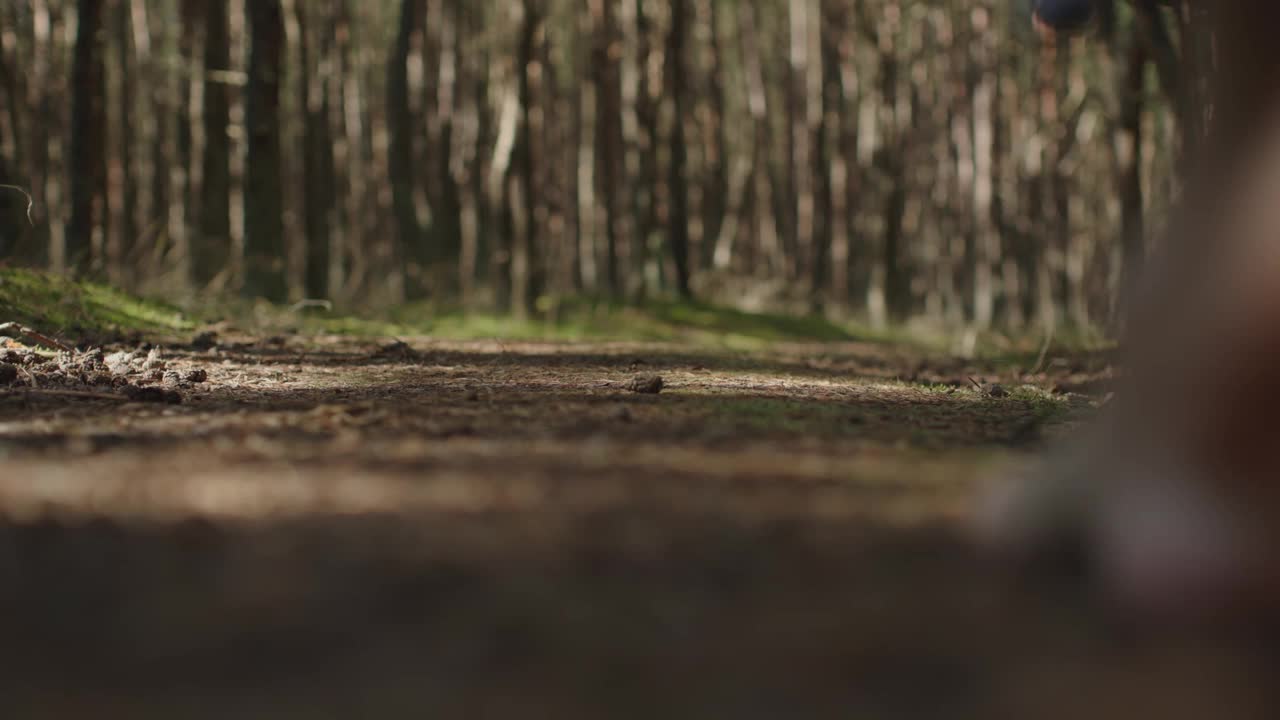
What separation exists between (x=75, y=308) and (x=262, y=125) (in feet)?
14.0

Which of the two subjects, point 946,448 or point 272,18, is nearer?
point 946,448

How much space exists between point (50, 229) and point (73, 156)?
1.50 meters

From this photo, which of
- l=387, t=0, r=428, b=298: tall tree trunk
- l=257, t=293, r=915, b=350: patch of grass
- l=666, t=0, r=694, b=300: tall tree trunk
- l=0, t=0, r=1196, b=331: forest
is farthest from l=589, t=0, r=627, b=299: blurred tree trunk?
l=387, t=0, r=428, b=298: tall tree trunk

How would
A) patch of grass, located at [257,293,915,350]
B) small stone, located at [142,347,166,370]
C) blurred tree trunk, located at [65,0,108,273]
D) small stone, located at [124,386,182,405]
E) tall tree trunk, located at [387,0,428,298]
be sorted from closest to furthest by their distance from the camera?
1. small stone, located at [124,386,182,405]
2. small stone, located at [142,347,166,370]
3. patch of grass, located at [257,293,915,350]
4. blurred tree trunk, located at [65,0,108,273]
5. tall tree trunk, located at [387,0,428,298]

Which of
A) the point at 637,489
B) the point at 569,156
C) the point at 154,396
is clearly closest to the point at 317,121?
the point at 569,156

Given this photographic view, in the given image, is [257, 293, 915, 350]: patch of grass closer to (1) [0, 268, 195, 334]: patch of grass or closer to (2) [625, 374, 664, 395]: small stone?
(1) [0, 268, 195, 334]: patch of grass

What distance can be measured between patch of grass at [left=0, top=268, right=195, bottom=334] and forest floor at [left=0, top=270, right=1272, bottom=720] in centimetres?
302

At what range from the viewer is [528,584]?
1.52 metres

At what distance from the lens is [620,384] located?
434 cm

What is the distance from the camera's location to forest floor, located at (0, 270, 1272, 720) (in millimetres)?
1232

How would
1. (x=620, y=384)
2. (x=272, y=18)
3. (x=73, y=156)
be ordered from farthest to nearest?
(x=272, y=18)
(x=73, y=156)
(x=620, y=384)

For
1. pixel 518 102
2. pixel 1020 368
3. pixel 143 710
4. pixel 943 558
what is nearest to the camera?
pixel 143 710

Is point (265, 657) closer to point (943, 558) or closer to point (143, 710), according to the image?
point (143, 710)

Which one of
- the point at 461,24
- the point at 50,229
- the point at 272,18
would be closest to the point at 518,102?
the point at 272,18
